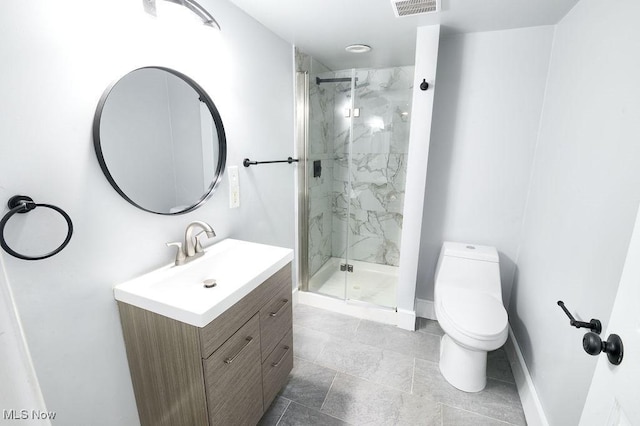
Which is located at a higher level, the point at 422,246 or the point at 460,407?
the point at 422,246

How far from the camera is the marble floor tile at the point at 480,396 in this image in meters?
1.67

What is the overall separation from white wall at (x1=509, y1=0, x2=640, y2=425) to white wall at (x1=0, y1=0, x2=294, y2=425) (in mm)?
1836

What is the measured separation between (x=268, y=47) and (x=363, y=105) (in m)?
1.14

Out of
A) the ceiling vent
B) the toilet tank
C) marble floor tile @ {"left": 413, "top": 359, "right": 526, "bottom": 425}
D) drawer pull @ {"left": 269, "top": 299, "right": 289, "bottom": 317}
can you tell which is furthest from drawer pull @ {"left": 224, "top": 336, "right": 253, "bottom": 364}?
the ceiling vent

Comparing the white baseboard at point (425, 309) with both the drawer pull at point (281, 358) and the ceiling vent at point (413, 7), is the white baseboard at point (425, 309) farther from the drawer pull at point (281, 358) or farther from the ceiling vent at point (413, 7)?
the ceiling vent at point (413, 7)

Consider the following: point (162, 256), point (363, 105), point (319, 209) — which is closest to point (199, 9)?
Result: point (162, 256)

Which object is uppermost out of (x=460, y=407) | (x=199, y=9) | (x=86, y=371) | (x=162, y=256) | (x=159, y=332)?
(x=199, y=9)

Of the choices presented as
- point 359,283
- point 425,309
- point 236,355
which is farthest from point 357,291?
point 236,355

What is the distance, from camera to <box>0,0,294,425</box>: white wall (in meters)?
0.90

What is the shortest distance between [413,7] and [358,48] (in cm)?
74

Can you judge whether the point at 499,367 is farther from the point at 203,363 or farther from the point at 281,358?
the point at 203,363

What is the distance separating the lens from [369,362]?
2.04m

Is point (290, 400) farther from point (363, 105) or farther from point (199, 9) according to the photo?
point (363, 105)

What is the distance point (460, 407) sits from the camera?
1.70 m
